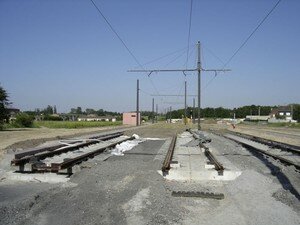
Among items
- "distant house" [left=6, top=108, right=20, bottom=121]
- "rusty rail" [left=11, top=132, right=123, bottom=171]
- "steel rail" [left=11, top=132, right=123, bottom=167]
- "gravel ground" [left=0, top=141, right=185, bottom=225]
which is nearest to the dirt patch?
"rusty rail" [left=11, top=132, right=123, bottom=171]

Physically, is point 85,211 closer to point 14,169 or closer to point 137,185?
point 137,185

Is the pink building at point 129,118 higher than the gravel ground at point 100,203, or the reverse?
the pink building at point 129,118

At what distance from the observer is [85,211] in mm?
7879

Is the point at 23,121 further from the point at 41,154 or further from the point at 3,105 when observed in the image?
the point at 41,154

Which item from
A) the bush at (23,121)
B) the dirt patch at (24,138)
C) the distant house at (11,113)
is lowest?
the dirt patch at (24,138)

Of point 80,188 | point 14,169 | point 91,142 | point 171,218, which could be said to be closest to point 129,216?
point 171,218

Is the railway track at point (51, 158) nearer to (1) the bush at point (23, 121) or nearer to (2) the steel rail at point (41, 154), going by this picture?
(2) the steel rail at point (41, 154)

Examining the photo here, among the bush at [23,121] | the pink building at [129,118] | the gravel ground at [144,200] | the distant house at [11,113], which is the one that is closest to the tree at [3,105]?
the distant house at [11,113]

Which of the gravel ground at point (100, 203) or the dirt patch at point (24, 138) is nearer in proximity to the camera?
the gravel ground at point (100, 203)

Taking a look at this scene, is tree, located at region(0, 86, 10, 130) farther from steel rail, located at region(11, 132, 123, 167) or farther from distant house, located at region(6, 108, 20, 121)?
steel rail, located at region(11, 132, 123, 167)

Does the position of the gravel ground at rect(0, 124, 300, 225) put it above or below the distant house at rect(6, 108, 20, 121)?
below

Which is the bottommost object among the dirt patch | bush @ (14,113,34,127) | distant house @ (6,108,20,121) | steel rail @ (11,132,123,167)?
the dirt patch

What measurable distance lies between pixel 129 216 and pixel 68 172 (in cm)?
441

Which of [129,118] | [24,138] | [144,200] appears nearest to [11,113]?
[24,138]
